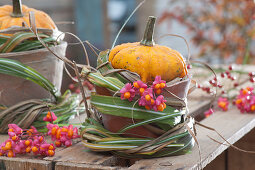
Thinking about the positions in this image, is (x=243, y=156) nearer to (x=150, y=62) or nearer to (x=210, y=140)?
(x=210, y=140)

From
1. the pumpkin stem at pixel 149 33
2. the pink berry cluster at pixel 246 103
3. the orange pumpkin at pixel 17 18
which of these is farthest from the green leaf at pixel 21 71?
the pink berry cluster at pixel 246 103

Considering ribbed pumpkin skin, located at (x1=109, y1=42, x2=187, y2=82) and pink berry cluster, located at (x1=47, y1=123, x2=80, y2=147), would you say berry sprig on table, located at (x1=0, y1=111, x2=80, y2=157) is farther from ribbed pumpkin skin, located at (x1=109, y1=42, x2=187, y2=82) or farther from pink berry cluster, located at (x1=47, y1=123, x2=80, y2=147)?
ribbed pumpkin skin, located at (x1=109, y1=42, x2=187, y2=82)

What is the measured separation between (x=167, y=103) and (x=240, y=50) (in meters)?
3.53

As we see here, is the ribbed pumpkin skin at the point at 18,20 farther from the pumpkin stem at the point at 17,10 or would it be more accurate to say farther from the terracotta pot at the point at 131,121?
the terracotta pot at the point at 131,121

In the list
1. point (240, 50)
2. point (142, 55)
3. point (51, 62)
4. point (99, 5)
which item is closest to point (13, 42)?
point (51, 62)

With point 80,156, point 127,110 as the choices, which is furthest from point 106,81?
point 80,156

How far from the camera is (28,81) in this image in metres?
1.46

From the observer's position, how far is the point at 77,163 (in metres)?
1.13

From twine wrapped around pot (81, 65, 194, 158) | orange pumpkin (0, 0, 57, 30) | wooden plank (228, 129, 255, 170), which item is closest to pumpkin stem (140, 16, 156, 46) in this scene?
twine wrapped around pot (81, 65, 194, 158)

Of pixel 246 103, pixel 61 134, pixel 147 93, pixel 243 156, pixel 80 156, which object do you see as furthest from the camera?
pixel 243 156

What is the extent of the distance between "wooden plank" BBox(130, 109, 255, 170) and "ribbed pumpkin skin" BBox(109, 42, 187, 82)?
0.22 meters

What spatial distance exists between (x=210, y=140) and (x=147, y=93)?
0.35 meters

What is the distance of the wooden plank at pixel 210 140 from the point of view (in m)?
1.11

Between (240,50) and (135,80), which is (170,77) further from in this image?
(240,50)
